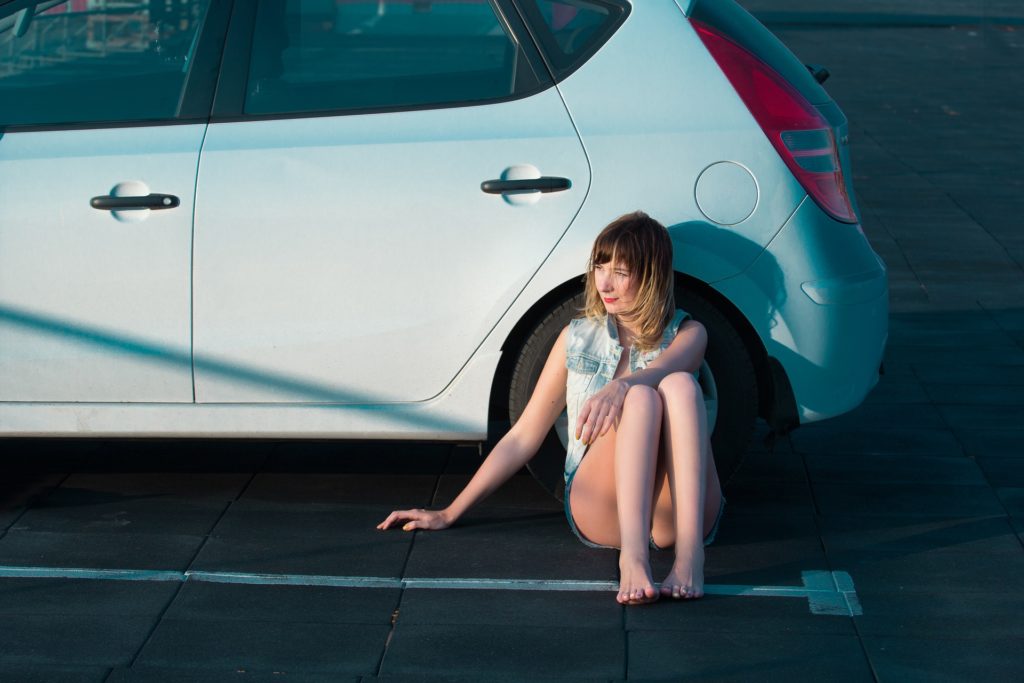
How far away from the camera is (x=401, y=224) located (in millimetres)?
4203

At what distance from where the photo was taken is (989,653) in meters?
3.56

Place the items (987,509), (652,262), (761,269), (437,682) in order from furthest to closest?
(987,509) → (761,269) → (652,262) → (437,682)

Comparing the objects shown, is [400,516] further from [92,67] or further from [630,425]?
[92,67]

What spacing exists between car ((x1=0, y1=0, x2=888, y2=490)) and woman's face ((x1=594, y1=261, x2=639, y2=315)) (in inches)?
7.2

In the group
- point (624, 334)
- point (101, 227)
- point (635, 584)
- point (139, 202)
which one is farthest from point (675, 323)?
point (101, 227)

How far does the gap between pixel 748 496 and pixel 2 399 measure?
230cm

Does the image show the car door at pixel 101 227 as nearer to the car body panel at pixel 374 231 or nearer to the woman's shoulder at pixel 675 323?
the car body panel at pixel 374 231

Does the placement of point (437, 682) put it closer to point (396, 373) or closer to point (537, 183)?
point (396, 373)

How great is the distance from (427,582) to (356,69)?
1.56 metres

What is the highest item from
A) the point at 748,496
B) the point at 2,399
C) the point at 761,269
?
the point at 761,269

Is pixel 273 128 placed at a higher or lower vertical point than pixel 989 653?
higher

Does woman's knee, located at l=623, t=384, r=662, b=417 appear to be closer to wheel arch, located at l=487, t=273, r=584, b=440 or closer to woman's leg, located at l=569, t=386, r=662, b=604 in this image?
woman's leg, located at l=569, t=386, r=662, b=604

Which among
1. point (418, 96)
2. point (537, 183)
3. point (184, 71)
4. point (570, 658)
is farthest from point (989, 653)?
point (184, 71)

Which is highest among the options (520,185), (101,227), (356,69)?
(356,69)
